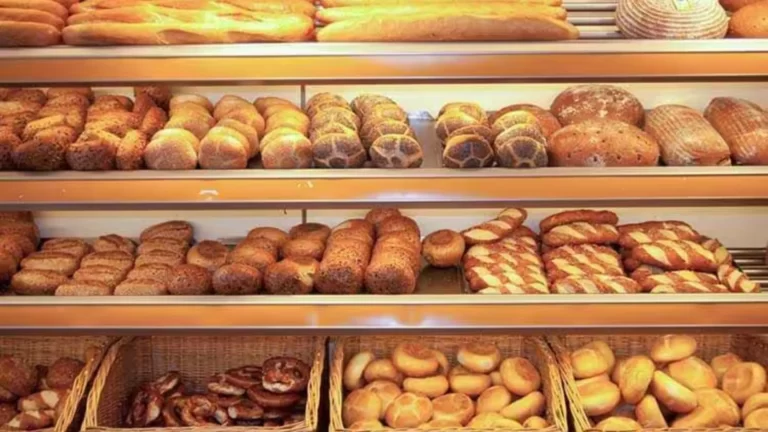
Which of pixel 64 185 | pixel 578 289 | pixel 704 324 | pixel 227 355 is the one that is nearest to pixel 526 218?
pixel 578 289

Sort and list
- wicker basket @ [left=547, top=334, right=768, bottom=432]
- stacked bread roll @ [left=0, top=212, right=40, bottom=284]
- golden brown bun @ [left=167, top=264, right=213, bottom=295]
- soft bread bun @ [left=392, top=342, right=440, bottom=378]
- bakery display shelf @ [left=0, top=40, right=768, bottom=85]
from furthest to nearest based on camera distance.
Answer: wicker basket @ [left=547, top=334, right=768, bottom=432] < soft bread bun @ [left=392, top=342, right=440, bottom=378] < stacked bread roll @ [left=0, top=212, right=40, bottom=284] < golden brown bun @ [left=167, top=264, right=213, bottom=295] < bakery display shelf @ [left=0, top=40, right=768, bottom=85]

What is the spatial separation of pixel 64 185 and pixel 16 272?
663 mm

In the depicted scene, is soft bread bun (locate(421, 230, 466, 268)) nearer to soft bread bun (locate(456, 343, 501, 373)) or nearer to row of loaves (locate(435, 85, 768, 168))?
soft bread bun (locate(456, 343, 501, 373))

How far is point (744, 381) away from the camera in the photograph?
11.1ft

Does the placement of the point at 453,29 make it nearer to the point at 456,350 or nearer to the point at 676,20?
the point at 676,20

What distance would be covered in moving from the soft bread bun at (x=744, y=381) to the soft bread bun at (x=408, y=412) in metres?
1.11

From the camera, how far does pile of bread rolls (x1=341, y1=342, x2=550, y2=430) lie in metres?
3.29

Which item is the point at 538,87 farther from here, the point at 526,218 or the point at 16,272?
the point at 16,272

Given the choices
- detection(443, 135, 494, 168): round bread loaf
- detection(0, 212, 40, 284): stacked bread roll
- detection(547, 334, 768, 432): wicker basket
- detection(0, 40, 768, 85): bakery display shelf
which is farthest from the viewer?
detection(547, 334, 768, 432): wicker basket

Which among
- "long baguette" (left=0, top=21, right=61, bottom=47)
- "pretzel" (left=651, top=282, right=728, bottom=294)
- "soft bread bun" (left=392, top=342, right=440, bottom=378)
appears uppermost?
"long baguette" (left=0, top=21, right=61, bottom=47)

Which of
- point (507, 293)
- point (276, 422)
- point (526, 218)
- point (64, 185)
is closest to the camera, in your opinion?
point (64, 185)

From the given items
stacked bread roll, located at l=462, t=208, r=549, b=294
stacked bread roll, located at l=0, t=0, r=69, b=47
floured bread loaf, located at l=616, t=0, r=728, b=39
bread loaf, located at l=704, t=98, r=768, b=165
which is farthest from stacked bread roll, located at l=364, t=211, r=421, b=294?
stacked bread roll, located at l=0, t=0, r=69, b=47

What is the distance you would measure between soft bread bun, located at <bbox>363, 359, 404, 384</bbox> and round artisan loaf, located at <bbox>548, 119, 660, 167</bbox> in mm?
1011

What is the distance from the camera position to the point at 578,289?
318cm
